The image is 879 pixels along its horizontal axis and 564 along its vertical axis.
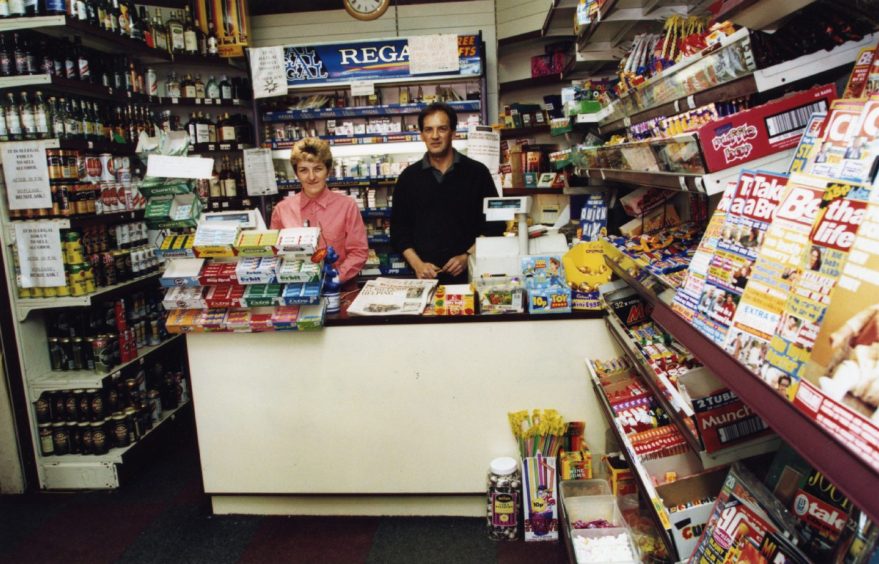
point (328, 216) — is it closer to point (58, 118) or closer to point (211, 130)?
point (58, 118)

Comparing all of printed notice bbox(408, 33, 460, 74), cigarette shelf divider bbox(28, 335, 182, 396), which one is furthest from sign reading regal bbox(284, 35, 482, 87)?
cigarette shelf divider bbox(28, 335, 182, 396)

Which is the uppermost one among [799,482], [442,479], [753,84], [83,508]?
[753,84]

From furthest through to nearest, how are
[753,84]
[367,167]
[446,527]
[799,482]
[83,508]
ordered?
[367,167]
[83,508]
[446,527]
[753,84]
[799,482]

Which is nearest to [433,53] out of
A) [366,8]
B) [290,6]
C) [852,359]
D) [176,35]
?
[366,8]

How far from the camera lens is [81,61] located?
3.80 meters

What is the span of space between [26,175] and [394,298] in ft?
7.30

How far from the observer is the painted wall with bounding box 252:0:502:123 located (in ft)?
21.4

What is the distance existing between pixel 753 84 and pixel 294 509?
9.28 feet

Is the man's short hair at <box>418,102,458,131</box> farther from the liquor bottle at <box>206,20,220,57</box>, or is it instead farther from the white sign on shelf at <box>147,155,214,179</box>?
the liquor bottle at <box>206,20,220,57</box>

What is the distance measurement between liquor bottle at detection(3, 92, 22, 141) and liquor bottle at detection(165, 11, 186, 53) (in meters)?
2.10

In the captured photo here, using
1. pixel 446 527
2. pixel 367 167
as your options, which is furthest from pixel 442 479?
pixel 367 167

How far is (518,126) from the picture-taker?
18.0ft

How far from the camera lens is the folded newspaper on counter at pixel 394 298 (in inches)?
116

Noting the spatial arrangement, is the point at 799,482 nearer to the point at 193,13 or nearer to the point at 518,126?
the point at 518,126
